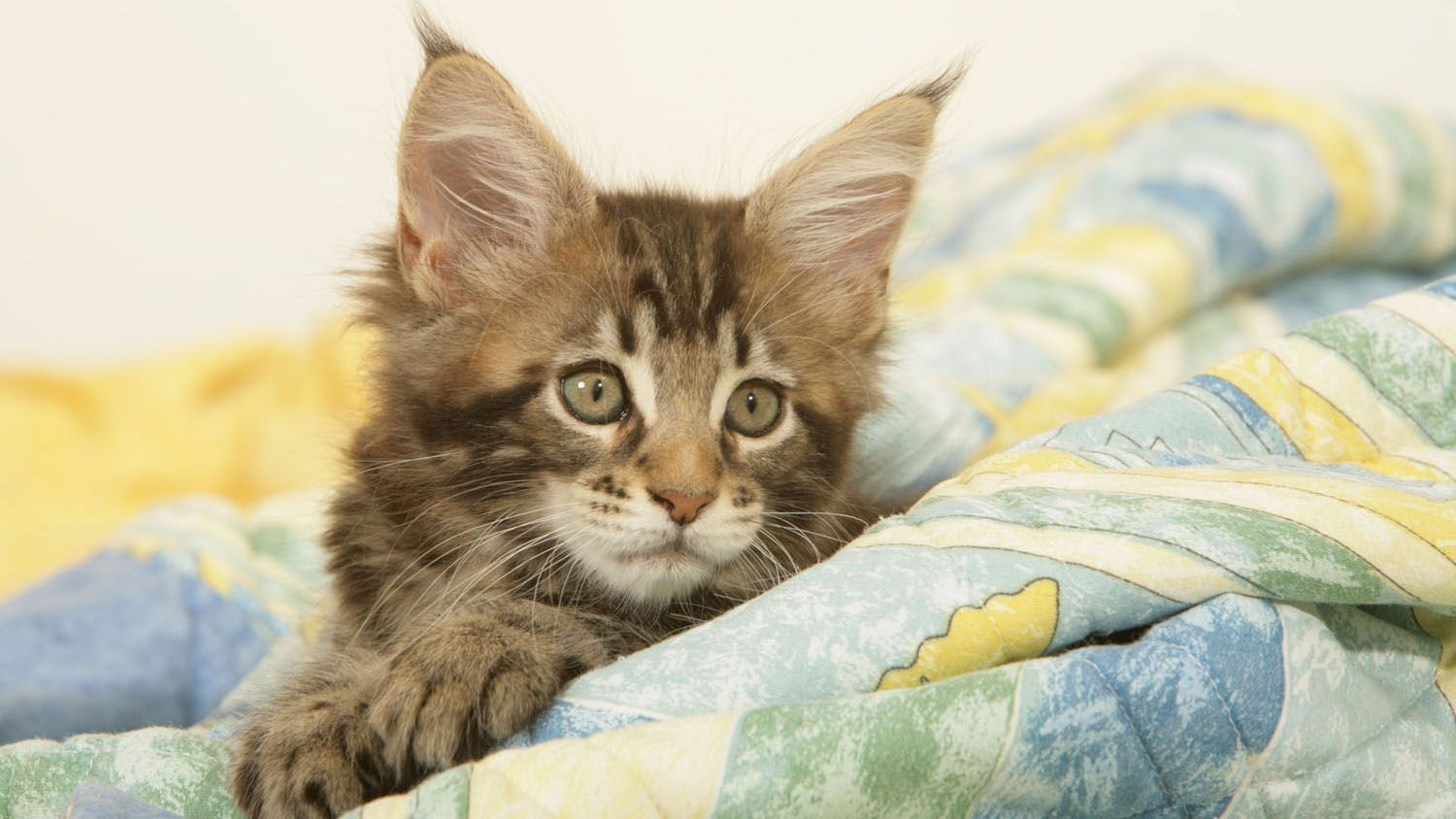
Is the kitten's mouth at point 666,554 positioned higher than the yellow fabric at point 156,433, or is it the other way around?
the kitten's mouth at point 666,554

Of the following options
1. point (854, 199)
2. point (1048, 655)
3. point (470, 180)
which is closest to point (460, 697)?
point (1048, 655)

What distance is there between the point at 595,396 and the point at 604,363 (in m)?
0.04

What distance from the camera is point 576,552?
125cm

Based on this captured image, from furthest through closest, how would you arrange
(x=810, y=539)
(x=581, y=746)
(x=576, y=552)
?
(x=810, y=539)
(x=576, y=552)
(x=581, y=746)

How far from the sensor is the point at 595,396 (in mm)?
1293

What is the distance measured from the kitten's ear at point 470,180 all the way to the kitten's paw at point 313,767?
0.53 meters

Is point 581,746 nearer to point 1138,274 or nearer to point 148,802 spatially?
point 148,802

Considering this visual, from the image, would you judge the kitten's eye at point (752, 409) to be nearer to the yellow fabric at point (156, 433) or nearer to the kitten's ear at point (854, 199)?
the kitten's ear at point (854, 199)

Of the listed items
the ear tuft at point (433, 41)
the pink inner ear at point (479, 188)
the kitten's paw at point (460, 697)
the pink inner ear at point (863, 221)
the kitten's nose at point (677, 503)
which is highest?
the ear tuft at point (433, 41)

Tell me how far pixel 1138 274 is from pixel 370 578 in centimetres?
167

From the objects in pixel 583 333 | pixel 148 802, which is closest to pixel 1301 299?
pixel 583 333

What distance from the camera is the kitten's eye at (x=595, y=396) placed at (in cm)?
129

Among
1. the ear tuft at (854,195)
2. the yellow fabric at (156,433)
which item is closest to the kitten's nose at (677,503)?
the ear tuft at (854,195)

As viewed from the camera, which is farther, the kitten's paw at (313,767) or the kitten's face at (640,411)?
the kitten's face at (640,411)
